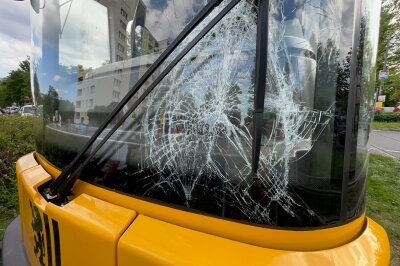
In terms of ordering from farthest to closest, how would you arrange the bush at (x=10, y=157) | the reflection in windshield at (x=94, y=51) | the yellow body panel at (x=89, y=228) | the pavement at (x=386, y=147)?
1. the pavement at (x=386, y=147)
2. the bush at (x=10, y=157)
3. the reflection in windshield at (x=94, y=51)
4. the yellow body panel at (x=89, y=228)

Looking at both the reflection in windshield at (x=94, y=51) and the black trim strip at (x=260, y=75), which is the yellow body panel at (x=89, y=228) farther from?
the black trim strip at (x=260, y=75)

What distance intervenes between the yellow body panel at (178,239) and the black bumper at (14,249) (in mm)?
814

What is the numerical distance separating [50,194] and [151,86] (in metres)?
0.66

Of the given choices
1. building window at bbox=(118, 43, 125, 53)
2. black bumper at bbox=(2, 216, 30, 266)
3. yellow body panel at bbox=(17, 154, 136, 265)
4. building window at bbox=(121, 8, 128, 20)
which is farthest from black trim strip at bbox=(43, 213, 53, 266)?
building window at bbox=(121, 8, 128, 20)

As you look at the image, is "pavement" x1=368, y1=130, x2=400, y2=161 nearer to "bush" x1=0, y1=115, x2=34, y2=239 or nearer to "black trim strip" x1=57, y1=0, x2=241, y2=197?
"black trim strip" x1=57, y1=0, x2=241, y2=197

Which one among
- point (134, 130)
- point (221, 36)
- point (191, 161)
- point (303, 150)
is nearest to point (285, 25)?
point (221, 36)

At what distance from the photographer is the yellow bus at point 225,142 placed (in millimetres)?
807

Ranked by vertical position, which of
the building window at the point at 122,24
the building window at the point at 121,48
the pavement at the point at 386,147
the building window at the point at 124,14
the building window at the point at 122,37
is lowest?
the pavement at the point at 386,147

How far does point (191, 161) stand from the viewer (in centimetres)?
94

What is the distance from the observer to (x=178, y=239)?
0.83 meters

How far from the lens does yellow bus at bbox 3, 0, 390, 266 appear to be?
0.81m

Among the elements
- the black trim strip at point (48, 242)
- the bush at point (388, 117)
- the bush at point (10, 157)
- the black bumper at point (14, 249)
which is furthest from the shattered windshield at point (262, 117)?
the bush at point (388, 117)

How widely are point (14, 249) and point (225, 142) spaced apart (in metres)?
1.80

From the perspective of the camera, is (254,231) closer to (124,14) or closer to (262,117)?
(262,117)
